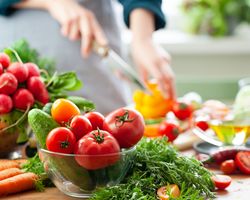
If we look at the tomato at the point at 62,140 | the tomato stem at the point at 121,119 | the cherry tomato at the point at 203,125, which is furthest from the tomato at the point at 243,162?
the tomato at the point at 62,140

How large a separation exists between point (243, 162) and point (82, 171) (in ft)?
1.65

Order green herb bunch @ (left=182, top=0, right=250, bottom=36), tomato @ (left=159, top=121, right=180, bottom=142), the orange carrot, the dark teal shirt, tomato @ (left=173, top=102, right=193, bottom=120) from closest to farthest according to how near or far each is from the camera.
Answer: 1. the orange carrot
2. tomato @ (left=159, top=121, right=180, bottom=142)
3. tomato @ (left=173, top=102, right=193, bottom=120)
4. the dark teal shirt
5. green herb bunch @ (left=182, top=0, right=250, bottom=36)

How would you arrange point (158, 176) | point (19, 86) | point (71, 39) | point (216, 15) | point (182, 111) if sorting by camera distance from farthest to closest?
point (216, 15)
point (71, 39)
point (182, 111)
point (19, 86)
point (158, 176)

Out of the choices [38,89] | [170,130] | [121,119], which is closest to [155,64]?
[170,130]

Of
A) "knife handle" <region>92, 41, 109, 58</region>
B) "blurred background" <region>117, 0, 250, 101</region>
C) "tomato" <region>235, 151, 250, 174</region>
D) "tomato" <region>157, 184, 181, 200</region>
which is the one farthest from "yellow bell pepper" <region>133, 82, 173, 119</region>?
"blurred background" <region>117, 0, 250, 101</region>

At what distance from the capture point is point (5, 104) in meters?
1.73

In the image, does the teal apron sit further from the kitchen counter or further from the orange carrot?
the kitchen counter

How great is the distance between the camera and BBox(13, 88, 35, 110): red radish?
1.75 meters

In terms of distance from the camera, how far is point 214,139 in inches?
76.0

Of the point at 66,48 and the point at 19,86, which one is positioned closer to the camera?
the point at 19,86

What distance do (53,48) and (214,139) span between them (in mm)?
985

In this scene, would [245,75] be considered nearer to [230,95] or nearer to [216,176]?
[230,95]

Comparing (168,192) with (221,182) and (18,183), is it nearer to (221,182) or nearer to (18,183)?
(221,182)

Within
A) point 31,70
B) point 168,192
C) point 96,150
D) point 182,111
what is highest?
point 31,70
